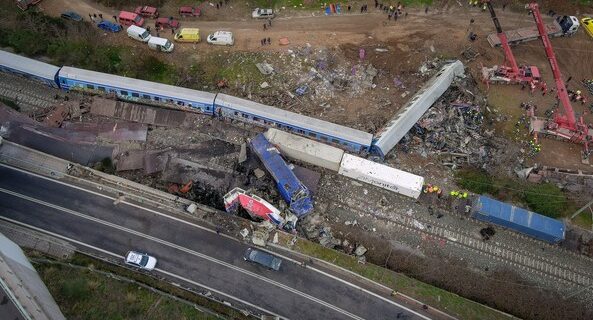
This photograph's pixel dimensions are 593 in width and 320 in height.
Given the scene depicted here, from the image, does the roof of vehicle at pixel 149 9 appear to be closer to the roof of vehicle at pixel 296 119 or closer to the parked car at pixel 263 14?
the parked car at pixel 263 14

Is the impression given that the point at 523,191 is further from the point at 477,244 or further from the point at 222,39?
the point at 222,39

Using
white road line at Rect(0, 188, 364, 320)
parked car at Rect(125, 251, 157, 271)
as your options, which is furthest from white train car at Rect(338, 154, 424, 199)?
parked car at Rect(125, 251, 157, 271)

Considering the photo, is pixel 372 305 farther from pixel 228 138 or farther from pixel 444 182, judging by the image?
pixel 228 138

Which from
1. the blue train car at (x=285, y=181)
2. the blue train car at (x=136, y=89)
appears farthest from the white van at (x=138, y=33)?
the blue train car at (x=285, y=181)

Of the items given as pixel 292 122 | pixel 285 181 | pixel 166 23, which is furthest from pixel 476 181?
pixel 166 23

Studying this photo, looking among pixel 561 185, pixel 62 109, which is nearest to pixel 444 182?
pixel 561 185

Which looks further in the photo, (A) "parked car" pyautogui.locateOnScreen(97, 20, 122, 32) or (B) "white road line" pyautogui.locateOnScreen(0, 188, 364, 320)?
(A) "parked car" pyautogui.locateOnScreen(97, 20, 122, 32)

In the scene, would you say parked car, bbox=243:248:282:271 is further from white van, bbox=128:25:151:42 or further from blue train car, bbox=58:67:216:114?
white van, bbox=128:25:151:42
